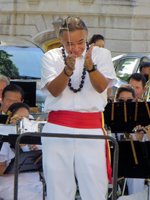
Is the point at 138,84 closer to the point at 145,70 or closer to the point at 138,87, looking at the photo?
the point at 138,87

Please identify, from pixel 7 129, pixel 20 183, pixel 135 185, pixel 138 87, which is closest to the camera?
pixel 7 129

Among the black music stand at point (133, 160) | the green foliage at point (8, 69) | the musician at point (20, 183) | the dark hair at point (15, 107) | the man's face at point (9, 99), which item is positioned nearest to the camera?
the black music stand at point (133, 160)

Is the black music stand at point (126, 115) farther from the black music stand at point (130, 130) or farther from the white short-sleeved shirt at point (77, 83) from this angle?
the white short-sleeved shirt at point (77, 83)

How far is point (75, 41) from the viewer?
601cm

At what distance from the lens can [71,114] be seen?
6.01m

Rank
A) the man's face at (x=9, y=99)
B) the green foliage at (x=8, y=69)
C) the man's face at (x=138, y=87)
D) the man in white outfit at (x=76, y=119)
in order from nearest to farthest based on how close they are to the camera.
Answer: the man in white outfit at (x=76, y=119) < the man's face at (x=9, y=99) < the man's face at (x=138, y=87) < the green foliage at (x=8, y=69)

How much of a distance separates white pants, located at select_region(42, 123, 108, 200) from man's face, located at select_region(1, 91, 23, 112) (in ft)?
9.97

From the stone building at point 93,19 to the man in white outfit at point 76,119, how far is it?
70.0 feet

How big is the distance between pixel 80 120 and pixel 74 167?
0.35 meters

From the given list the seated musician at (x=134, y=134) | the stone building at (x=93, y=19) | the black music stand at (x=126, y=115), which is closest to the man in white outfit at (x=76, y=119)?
the seated musician at (x=134, y=134)

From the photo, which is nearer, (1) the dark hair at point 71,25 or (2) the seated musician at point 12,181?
(1) the dark hair at point 71,25

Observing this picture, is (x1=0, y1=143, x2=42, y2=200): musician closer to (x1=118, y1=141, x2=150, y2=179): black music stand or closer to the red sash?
(x1=118, y1=141, x2=150, y2=179): black music stand

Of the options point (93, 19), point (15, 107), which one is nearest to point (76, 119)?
point (15, 107)

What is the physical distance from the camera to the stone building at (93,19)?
90.5 feet
